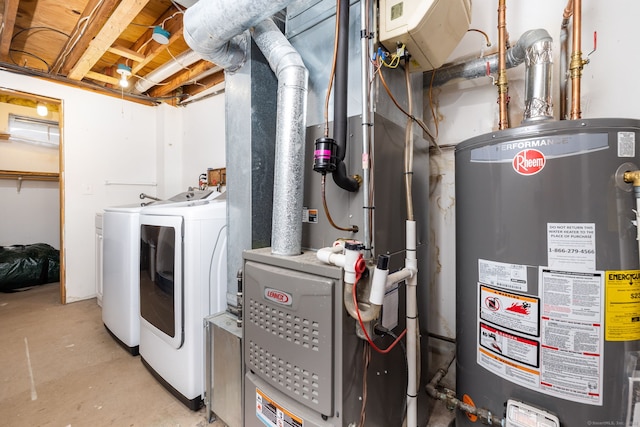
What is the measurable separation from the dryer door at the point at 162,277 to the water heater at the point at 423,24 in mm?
1408

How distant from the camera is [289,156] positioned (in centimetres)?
107

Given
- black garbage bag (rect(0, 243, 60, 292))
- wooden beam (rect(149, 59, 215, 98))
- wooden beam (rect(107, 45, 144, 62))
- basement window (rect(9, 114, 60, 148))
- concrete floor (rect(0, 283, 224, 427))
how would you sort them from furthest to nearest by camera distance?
basement window (rect(9, 114, 60, 148))
black garbage bag (rect(0, 243, 60, 292))
wooden beam (rect(149, 59, 215, 98))
wooden beam (rect(107, 45, 144, 62))
concrete floor (rect(0, 283, 224, 427))

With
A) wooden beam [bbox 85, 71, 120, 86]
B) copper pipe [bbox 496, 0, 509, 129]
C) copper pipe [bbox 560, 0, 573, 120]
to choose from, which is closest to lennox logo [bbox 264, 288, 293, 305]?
copper pipe [bbox 496, 0, 509, 129]

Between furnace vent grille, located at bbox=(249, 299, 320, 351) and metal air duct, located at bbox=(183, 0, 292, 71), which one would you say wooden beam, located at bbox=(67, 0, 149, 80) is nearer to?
metal air duct, located at bbox=(183, 0, 292, 71)

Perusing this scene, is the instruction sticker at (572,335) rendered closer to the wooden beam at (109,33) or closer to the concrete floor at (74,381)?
the concrete floor at (74,381)

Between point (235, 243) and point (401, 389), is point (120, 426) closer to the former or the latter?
point (235, 243)

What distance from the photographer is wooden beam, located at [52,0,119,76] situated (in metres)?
1.95

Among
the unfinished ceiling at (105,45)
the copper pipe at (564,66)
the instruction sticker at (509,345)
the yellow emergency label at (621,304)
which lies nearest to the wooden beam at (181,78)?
the unfinished ceiling at (105,45)

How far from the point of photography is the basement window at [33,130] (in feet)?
12.1

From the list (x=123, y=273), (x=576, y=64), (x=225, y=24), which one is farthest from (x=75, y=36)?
(x=576, y=64)

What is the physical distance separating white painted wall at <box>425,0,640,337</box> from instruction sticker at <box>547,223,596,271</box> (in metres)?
0.76

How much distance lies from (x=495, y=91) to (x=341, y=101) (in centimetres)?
104

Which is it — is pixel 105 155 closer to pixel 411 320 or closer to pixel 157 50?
pixel 157 50

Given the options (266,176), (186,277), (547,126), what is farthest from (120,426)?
(547,126)
